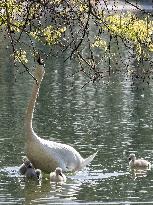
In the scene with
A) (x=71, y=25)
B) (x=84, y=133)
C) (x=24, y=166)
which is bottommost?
(x=84, y=133)

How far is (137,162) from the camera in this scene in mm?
21422

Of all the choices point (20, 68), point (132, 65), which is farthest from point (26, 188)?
point (132, 65)

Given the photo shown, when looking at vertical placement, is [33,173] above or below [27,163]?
below

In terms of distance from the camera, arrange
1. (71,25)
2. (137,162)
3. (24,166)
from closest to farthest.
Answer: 1. (71,25)
2. (24,166)
3. (137,162)

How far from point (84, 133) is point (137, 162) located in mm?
5834

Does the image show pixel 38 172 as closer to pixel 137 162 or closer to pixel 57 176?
pixel 57 176

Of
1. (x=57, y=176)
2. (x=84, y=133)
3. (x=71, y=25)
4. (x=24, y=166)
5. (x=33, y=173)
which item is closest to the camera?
(x=71, y=25)

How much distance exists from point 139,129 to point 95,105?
264 inches

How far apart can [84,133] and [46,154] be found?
20.5 ft

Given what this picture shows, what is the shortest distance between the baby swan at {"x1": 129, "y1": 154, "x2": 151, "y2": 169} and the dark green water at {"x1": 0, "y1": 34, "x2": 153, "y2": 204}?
201 millimetres

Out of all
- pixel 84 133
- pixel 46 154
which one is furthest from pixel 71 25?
pixel 84 133

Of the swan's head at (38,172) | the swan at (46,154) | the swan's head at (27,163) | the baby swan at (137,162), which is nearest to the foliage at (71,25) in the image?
the swan at (46,154)

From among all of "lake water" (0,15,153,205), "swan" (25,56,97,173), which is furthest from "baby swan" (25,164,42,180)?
"swan" (25,56,97,173)

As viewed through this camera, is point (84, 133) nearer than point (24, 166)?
No
